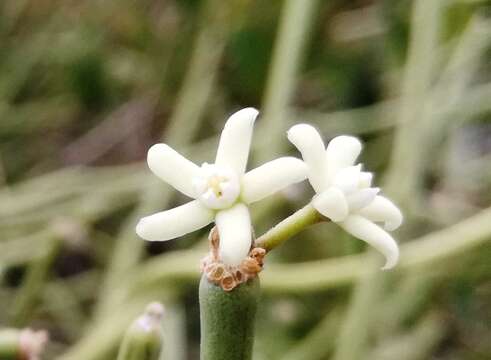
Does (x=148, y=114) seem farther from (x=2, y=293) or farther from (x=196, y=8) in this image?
(x=2, y=293)

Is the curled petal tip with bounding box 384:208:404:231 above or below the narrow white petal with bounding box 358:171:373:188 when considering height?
below

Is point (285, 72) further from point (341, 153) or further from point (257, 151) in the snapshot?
point (341, 153)

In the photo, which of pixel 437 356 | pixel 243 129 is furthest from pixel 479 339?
pixel 243 129

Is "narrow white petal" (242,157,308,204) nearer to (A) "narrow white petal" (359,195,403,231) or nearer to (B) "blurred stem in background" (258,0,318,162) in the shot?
(A) "narrow white petal" (359,195,403,231)

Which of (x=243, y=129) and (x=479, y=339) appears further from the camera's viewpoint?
(x=479, y=339)

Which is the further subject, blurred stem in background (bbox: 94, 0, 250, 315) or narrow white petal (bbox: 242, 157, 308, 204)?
blurred stem in background (bbox: 94, 0, 250, 315)

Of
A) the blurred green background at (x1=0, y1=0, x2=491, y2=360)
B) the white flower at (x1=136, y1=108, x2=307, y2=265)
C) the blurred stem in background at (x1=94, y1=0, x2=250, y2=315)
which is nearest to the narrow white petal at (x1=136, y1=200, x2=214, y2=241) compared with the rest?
the white flower at (x1=136, y1=108, x2=307, y2=265)

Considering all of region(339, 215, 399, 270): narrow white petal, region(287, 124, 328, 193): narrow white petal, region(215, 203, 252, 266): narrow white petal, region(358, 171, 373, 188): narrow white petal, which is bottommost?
region(215, 203, 252, 266): narrow white petal

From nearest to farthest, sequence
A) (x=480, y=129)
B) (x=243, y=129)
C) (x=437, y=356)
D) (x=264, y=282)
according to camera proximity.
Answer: (x=243, y=129), (x=264, y=282), (x=437, y=356), (x=480, y=129)
